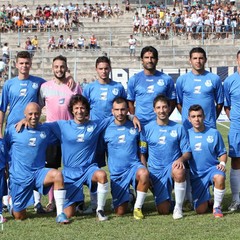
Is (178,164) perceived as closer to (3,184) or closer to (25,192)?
(25,192)

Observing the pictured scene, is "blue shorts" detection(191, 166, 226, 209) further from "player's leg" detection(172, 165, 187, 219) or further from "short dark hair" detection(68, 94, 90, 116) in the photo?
"short dark hair" detection(68, 94, 90, 116)

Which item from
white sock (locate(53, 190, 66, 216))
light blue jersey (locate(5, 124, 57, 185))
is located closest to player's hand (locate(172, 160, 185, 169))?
white sock (locate(53, 190, 66, 216))

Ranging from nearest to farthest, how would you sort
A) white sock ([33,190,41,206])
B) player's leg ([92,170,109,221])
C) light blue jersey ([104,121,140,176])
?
1. player's leg ([92,170,109,221])
2. light blue jersey ([104,121,140,176])
3. white sock ([33,190,41,206])

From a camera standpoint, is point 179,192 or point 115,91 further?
point 115,91

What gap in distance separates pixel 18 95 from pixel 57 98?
1.68ft

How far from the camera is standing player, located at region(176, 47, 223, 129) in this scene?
9.85 meters

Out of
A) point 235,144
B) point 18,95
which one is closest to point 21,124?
point 18,95

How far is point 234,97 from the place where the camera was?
9.94 meters

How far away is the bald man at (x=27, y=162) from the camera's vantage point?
9258 millimetres

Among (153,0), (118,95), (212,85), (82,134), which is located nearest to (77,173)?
(82,134)

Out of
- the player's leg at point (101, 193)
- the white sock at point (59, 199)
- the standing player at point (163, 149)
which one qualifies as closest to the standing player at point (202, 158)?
the standing player at point (163, 149)

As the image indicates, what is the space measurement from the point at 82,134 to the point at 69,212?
0.98 m

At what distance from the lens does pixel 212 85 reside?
9867mm

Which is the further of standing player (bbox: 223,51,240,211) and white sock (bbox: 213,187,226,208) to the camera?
standing player (bbox: 223,51,240,211)
